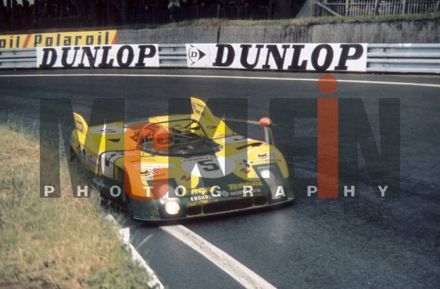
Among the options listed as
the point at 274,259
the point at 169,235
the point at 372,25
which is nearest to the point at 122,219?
the point at 169,235

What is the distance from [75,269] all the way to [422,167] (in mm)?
5896

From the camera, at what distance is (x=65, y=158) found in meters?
9.88

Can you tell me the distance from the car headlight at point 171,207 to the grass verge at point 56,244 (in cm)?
76

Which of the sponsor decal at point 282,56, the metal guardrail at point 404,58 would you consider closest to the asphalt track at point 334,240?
the metal guardrail at point 404,58

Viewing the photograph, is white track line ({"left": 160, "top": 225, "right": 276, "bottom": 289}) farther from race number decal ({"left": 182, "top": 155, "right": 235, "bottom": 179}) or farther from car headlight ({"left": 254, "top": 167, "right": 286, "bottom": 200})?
car headlight ({"left": 254, "top": 167, "right": 286, "bottom": 200})

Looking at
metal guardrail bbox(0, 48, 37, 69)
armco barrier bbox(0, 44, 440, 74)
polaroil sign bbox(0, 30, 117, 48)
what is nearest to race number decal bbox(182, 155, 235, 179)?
armco barrier bbox(0, 44, 440, 74)

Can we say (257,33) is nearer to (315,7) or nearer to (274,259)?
(315,7)

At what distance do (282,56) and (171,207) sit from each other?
14612 millimetres

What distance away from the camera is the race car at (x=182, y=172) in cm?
734

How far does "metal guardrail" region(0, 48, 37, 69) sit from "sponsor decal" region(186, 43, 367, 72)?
672 cm

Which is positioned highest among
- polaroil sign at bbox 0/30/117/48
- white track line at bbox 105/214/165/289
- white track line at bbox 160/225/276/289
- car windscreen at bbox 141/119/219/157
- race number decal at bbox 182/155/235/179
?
polaroil sign at bbox 0/30/117/48

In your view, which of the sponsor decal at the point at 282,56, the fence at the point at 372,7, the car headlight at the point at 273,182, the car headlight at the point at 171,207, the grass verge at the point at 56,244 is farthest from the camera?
the fence at the point at 372,7

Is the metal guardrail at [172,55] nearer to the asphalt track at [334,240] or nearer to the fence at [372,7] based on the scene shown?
the fence at [372,7]

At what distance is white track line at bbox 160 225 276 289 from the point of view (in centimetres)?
579
